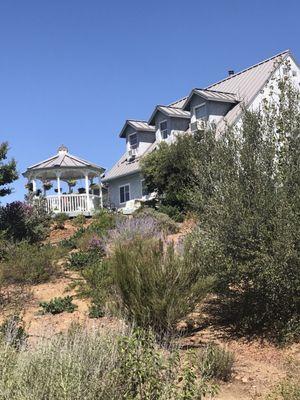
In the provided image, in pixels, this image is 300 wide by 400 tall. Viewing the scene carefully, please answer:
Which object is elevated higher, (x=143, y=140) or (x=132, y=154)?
(x=143, y=140)

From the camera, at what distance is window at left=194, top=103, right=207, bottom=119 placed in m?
26.8

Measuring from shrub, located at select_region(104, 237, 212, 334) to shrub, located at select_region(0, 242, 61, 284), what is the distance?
15.4 feet

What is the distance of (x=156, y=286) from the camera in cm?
751

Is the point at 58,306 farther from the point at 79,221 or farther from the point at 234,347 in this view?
the point at 79,221

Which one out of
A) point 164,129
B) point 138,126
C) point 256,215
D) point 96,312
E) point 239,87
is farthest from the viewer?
point 138,126

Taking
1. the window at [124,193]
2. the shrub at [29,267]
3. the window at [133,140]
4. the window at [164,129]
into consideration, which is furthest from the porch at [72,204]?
the shrub at [29,267]

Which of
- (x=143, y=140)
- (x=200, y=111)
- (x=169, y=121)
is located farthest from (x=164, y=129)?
(x=200, y=111)

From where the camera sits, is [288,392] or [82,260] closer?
[288,392]

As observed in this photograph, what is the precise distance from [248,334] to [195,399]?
174 inches

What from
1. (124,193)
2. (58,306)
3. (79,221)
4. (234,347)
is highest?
(124,193)

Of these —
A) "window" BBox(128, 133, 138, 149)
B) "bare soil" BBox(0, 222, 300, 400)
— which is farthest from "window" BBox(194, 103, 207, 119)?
"bare soil" BBox(0, 222, 300, 400)

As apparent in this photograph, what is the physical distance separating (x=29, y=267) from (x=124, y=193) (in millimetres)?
19926

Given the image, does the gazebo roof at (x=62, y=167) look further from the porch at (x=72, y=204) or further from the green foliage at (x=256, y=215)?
the green foliage at (x=256, y=215)

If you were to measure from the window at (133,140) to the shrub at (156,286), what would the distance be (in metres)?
23.8
